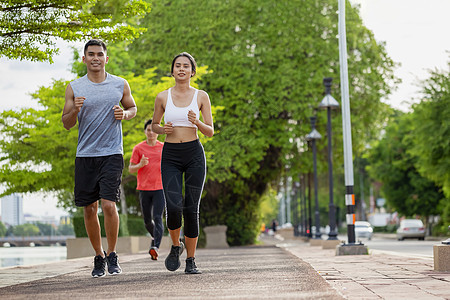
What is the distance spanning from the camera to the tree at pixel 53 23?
9727 mm

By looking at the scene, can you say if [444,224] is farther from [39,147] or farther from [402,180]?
[39,147]

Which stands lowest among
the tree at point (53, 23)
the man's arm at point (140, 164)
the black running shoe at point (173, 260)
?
the black running shoe at point (173, 260)

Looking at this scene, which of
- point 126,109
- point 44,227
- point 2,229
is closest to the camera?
point 126,109

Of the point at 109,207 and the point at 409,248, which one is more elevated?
the point at 109,207

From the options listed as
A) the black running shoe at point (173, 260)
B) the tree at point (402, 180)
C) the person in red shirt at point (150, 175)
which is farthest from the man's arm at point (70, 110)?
the tree at point (402, 180)

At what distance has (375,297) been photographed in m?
5.23

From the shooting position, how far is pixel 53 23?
9.96m

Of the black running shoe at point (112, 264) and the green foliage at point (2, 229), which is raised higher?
the green foliage at point (2, 229)

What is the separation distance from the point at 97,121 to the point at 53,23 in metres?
2.91

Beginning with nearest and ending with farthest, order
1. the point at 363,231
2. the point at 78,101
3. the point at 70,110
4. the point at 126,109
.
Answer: the point at 78,101 → the point at 70,110 → the point at 126,109 → the point at 363,231

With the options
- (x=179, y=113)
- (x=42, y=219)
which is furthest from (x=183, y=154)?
(x=42, y=219)

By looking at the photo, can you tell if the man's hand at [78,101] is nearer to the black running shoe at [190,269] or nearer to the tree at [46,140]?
the black running shoe at [190,269]

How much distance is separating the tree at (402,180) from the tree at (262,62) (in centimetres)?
2172

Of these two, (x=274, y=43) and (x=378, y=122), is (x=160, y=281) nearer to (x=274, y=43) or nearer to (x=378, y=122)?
(x=274, y=43)
